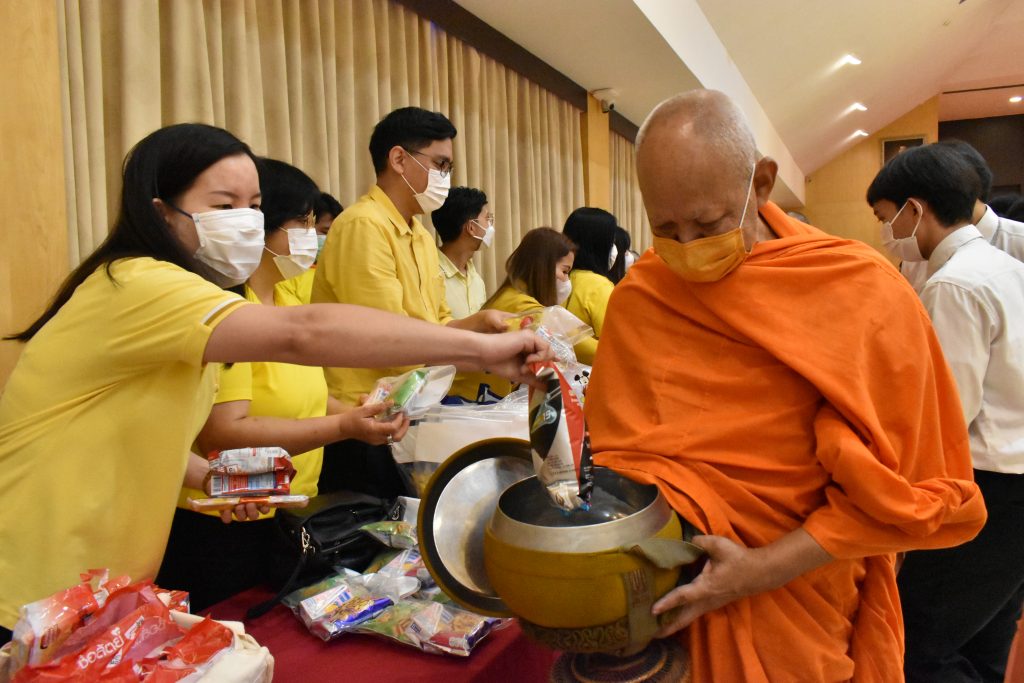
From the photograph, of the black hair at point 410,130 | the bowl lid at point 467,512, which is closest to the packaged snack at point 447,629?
the bowl lid at point 467,512

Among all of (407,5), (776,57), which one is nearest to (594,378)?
(407,5)

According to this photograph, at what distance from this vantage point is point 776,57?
277 inches

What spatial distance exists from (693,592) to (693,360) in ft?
1.46

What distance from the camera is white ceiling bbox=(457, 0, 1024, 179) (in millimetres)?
4848

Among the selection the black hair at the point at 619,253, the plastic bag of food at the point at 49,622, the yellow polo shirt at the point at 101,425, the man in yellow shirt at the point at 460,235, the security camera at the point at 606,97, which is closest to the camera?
the plastic bag of food at the point at 49,622

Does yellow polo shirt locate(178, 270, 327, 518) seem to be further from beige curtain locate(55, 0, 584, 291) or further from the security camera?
the security camera

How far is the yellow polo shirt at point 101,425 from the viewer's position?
119cm

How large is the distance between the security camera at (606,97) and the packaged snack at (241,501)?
18.5 ft

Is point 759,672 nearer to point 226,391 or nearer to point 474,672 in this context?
point 474,672

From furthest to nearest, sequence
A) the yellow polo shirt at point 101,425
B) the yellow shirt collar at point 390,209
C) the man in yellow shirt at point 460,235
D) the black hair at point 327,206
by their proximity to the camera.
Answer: the man in yellow shirt at point 460,235 → the black hair at point 327,206 → the yellow shirt collar at point 390,209 → the yellow polo shirt at point 101,425

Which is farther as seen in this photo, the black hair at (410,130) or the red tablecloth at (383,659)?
the black hair at (410,130)

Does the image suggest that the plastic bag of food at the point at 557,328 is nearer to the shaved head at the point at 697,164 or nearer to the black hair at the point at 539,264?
the shaved head at the point at 697,164

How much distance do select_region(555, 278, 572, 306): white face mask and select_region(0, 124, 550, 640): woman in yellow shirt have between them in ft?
7.01

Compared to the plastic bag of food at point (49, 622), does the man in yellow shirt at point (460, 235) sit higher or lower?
higher
